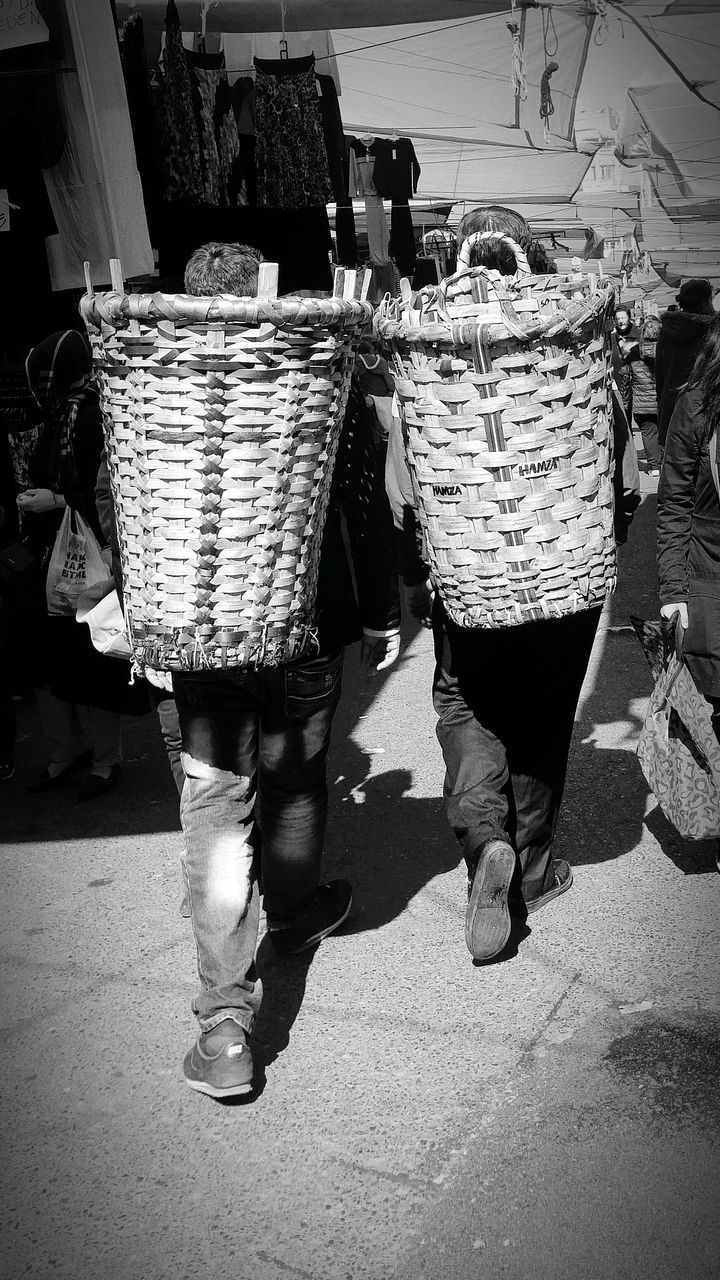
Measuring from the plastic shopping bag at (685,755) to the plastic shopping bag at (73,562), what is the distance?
222cm

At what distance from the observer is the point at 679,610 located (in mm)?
3320

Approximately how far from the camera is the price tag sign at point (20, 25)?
4.31m

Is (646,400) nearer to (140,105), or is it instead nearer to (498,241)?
(140,105)

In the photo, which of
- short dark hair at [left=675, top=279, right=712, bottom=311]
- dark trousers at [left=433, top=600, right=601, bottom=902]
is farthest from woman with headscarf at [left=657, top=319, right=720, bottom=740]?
short dark hair at [left=675, top=279, right=712, bottom=311]

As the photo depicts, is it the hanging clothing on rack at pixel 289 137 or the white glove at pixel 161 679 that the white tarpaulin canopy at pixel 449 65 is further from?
the white glove at pixel 161 679

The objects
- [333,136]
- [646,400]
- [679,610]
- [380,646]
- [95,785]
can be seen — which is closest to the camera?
[380,646]

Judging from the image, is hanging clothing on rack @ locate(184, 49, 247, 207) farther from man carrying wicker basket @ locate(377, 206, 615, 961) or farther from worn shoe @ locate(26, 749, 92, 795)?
man carrying wicker basket @ locate(377, 206, 615, 961)

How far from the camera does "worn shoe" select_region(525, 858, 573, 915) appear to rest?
11.0 feet

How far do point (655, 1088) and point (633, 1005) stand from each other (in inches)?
13.5

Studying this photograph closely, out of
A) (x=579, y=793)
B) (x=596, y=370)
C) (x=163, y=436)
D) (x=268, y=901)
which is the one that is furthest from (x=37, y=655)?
(x=596, y=370)

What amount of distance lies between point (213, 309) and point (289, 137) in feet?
14.2

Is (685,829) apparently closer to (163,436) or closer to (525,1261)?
(525,1261)

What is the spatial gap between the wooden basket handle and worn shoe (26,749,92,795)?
122 inches

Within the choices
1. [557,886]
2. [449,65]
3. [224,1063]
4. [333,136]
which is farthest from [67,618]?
[449,65]
